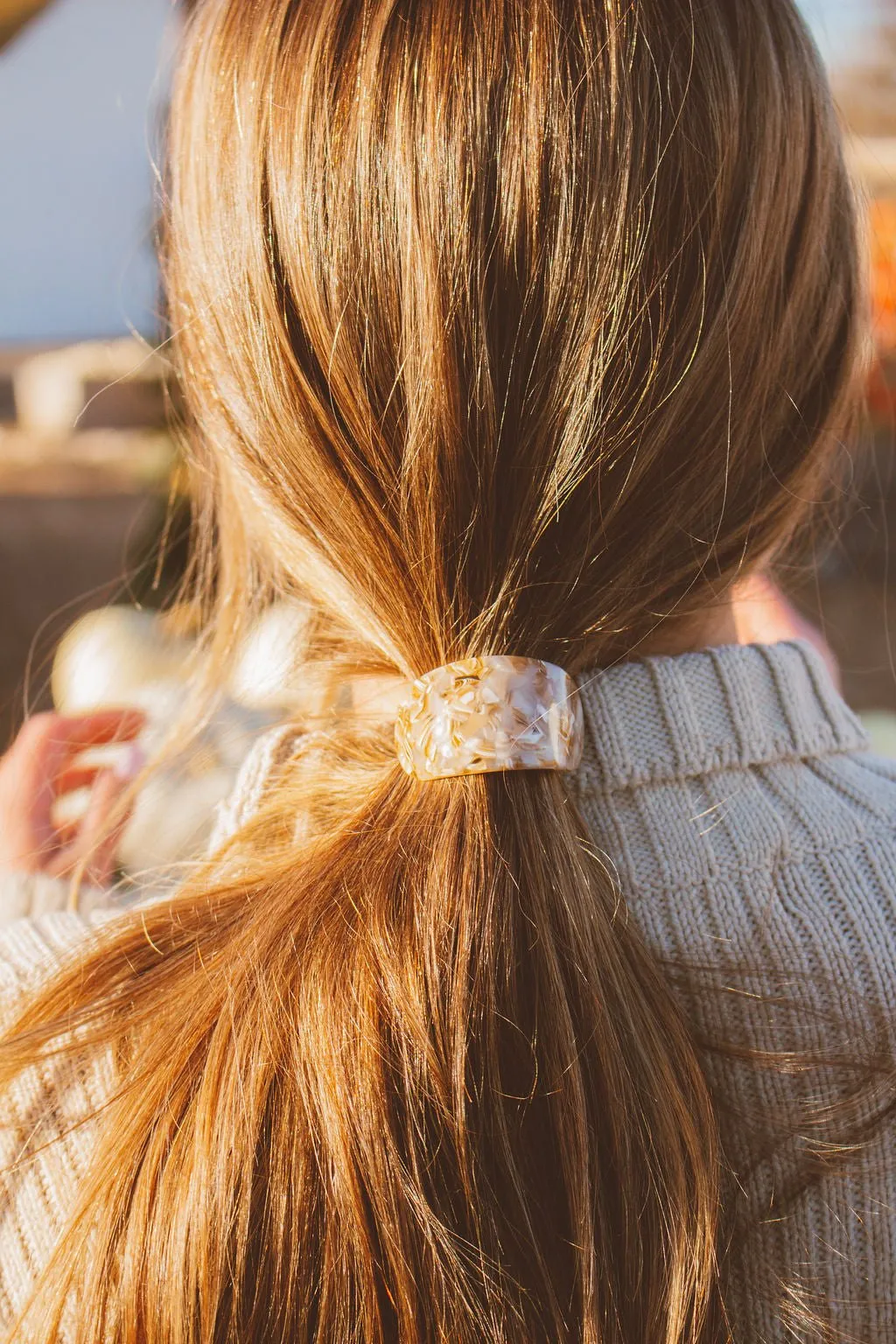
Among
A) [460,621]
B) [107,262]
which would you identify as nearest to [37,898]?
[460,621]

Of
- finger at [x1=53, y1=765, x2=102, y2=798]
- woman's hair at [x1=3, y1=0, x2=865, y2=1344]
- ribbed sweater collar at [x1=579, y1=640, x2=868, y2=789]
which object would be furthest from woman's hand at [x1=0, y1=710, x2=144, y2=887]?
ribbed sweater collar at [x1=579, y1=640, x2=868, y2=789]

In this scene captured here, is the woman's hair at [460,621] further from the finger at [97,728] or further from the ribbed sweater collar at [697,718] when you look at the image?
the finger at [97,728]

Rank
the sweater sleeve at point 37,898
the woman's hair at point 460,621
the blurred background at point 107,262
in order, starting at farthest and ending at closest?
the blurred background at point 107,262, the sweater sleeve at point 37,898, the woman's hair at point 460,621

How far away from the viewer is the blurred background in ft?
3.23

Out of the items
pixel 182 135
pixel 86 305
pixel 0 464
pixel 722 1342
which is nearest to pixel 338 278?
pixel 182 135

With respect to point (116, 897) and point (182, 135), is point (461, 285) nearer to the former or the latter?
point (182, 135)

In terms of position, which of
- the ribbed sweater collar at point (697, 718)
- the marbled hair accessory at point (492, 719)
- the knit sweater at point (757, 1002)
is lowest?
the knit sweater at point (757, 1002)

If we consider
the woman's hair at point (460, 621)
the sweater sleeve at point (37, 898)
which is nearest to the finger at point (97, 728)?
the sweater sleeve at point (37, 898)

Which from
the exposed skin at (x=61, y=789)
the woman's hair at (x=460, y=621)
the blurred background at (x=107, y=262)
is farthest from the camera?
the blurred background at (x=107, y=262)

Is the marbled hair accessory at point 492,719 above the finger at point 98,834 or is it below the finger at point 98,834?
above

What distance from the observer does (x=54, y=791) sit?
0.87 meters

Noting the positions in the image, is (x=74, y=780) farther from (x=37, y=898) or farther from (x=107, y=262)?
(x=107, y=262)

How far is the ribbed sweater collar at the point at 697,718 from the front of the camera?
21.9 inches

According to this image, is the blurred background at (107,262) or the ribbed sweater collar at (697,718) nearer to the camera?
the ribbed sweater collar at (697,718)
